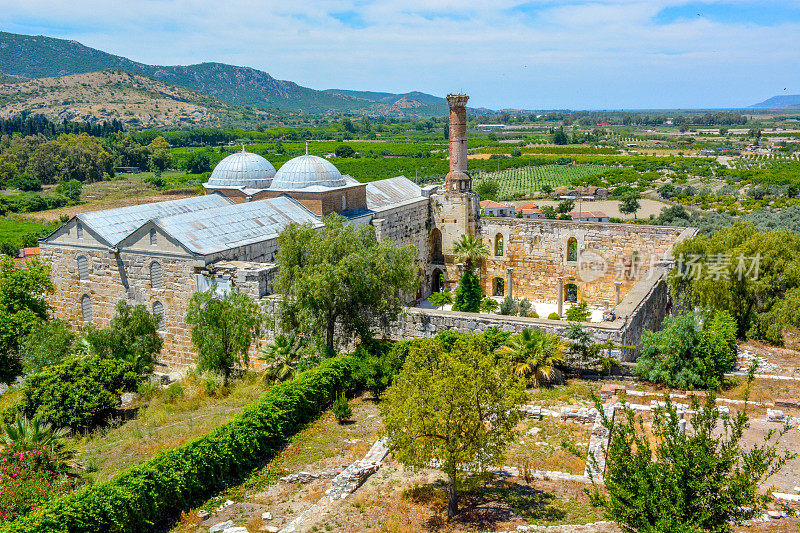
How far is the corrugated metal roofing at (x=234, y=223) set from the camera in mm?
22227

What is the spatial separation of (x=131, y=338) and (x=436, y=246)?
1830cm

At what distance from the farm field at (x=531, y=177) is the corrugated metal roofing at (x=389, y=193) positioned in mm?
54724

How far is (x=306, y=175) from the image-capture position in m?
28.8

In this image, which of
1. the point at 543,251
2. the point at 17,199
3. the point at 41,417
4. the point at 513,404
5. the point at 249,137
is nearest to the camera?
the point at 513,404

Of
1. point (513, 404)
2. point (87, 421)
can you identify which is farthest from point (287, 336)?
point (513, 404)

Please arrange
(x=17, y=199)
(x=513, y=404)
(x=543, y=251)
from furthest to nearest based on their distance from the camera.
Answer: (x=17, y=199) → (x=543, y=251) → (x=513, y=404)

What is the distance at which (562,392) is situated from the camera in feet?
55.7

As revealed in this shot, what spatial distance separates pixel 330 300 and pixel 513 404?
8.80 meters

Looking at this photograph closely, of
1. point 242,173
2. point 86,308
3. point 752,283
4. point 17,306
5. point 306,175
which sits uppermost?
point 242,173

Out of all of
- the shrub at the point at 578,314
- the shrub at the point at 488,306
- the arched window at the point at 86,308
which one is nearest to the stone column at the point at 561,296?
the shrub at the point at 578,314

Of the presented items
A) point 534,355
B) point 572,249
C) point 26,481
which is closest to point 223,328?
point 26,481

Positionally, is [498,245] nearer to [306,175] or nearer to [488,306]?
[488,306]

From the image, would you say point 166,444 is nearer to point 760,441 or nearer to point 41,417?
point 41,417

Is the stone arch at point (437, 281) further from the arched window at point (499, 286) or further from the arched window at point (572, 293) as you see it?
the arched window at point (572, 293)
